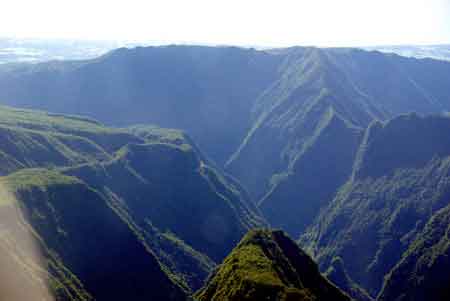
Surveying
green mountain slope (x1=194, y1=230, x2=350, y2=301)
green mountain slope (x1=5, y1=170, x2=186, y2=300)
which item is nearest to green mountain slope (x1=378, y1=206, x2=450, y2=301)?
green mountain slope (x1=5, y1=170, x2=186, y2=300)

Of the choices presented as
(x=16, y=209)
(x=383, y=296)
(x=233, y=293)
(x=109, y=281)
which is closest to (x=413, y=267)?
(x=383, y=296)

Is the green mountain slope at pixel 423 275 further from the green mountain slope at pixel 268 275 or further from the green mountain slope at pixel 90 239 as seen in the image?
the green mountain slope at pixel 268 275

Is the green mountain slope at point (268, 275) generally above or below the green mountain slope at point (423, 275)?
above

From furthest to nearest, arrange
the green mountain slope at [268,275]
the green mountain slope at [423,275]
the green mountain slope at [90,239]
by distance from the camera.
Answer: the green mountain slope at [423,275] < the green mountain slope at [90,239] < the green mountain slope at [268,275]

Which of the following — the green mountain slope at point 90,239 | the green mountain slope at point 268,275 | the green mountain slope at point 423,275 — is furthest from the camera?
the green mountain slope at point 423,275

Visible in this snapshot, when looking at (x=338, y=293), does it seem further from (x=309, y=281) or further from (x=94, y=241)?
(x=94, y=241)

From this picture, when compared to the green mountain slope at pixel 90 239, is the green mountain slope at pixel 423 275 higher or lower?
lower

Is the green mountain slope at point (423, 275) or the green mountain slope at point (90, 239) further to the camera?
the green mountain slope at point (423, 275)

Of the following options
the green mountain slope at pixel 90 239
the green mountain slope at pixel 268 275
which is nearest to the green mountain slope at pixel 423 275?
the green mountain slope at pixel 90 239
